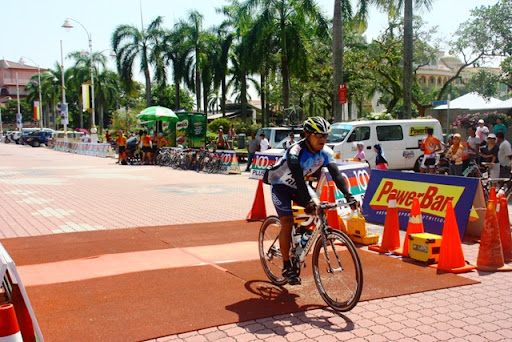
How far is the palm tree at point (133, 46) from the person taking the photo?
48750mm

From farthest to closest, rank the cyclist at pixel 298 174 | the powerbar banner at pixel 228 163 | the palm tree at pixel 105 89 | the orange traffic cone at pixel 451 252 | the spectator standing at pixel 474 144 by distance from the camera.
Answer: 1. the palm tree at pixel 105 89
2. the powerbar banner at pixel 228 163
3. the spectator standing at pixel 474 144
4. the orange traffic cone at pixel 451 252
5. the cyclist at pixel 298 174

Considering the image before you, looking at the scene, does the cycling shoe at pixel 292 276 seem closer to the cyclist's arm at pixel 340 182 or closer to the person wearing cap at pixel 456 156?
the cyclist's arm at pixel 340 182

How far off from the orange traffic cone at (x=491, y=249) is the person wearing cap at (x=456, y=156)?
7.85 metres

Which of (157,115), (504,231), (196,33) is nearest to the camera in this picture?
(504,231)

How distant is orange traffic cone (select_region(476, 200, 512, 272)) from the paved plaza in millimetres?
184

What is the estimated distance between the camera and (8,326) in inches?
112

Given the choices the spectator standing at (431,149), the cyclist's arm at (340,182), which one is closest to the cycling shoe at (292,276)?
the cyclist's arm at (340,182)

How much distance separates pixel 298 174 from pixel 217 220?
5346 mm

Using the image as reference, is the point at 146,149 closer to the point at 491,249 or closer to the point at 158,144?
the point at 158,144

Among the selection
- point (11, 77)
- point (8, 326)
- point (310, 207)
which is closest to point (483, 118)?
point (310, 207)

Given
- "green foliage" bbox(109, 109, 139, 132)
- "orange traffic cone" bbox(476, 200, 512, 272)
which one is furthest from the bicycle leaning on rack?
"green foliage" bbox(109, 109, 139, 132)

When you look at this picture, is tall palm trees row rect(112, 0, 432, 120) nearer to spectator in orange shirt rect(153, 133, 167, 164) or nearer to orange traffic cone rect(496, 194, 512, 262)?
spectator in orange shirt rect(153, 133, 167, 164)

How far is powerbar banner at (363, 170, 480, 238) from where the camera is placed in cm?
804

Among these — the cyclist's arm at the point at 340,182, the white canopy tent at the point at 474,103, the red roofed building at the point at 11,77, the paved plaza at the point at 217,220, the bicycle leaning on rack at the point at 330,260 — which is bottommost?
the paved plaza at the point at 217,220
